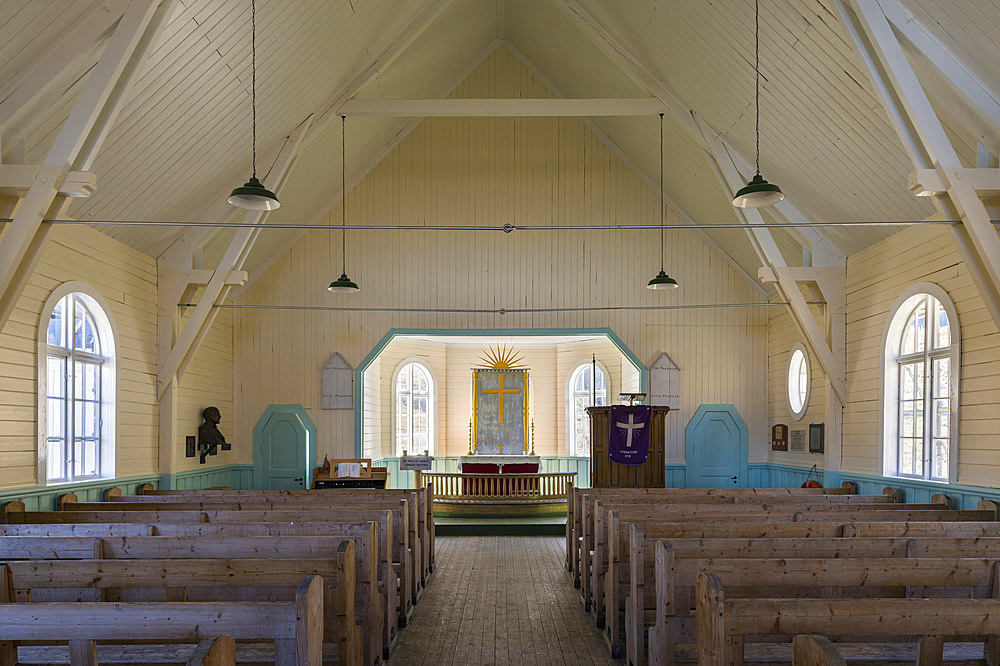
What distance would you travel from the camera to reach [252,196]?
20.4 feet

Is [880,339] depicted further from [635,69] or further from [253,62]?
[253,62]

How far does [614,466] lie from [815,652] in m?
9.10

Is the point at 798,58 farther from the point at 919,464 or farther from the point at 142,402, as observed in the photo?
the point at 142,402

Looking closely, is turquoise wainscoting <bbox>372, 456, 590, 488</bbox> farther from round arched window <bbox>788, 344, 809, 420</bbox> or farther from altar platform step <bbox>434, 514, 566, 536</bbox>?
round arched window <bbox>788, 344, 809, 420</bbox>

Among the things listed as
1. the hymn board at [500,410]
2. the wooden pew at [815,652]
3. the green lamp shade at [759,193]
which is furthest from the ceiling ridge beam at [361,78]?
the wooden pew at [815,652]

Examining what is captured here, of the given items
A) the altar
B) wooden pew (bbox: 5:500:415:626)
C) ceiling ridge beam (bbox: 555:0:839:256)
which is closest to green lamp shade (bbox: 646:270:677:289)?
ceiling ridge beam (bbox: 555:0:839:256)

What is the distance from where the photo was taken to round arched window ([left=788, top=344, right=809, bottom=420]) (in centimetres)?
1111

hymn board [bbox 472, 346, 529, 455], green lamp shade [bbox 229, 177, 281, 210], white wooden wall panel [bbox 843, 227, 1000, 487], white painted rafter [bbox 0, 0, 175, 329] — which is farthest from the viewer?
hymn board [bbox 472, 346, 529, 455]

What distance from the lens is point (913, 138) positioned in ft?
19.3

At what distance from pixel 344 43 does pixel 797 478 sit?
8.07m

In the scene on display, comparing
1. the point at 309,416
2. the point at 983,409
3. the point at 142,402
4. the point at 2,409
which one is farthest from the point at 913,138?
the point at 309,416

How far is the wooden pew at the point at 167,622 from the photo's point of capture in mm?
2451

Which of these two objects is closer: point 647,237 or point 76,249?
point 76,249

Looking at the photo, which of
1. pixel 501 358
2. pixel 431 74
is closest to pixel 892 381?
pixel 431 74
